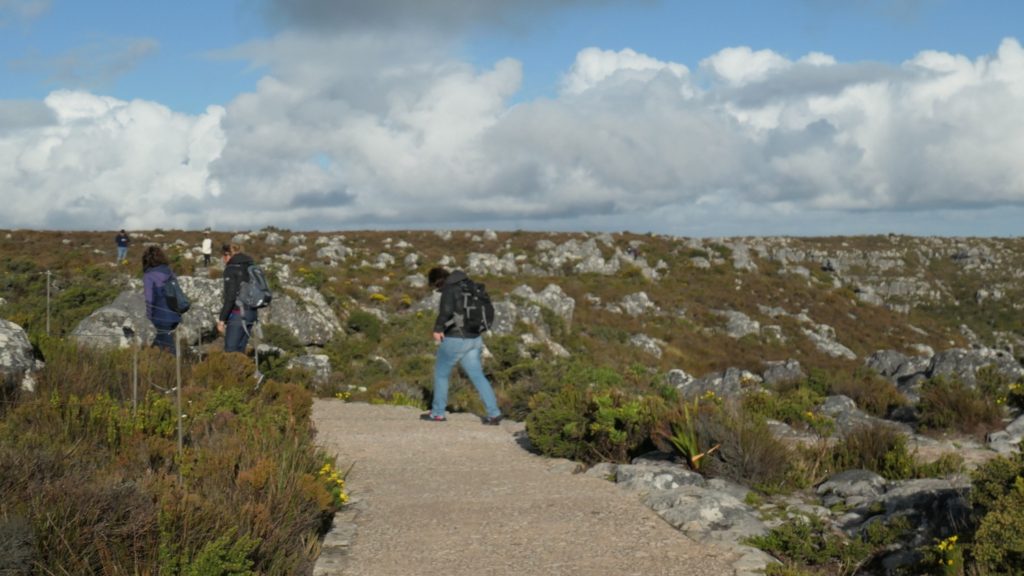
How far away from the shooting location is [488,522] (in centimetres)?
611

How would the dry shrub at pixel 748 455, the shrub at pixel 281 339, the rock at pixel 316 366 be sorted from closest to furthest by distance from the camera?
the dry shrub at pixel 748 455 → the rock at pixel 316 366 → the shrub at pixel 281 339

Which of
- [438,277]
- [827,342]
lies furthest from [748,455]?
[827,342]

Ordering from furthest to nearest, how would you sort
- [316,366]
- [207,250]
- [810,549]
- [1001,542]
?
[207,250] → [316,366] → [810,549] → [1001,542]

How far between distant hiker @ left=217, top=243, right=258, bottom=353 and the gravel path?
245 centimetres

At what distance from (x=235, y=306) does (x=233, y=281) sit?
356mm

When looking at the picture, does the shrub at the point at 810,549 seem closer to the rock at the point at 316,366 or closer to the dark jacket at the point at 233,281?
the dark jacket at the point at 233,281

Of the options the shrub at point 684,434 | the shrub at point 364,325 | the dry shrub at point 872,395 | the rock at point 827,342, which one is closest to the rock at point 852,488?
the shrub at point 684,434

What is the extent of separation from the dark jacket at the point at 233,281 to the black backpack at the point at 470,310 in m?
2.81

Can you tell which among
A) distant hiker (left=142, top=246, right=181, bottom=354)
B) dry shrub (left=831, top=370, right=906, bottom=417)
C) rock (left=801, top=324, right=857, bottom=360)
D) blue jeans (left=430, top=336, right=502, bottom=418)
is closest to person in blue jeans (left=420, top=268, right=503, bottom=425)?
blue jeans (left=430, top=336, right=502, bottom=418)

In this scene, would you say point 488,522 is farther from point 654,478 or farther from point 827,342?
point 827,342

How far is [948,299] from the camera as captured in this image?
64.3 metres

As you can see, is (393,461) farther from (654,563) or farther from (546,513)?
(654,563)

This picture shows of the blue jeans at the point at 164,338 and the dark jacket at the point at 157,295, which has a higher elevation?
the dark jacket at the point at 157,295

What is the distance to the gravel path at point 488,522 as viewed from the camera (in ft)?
16.9
